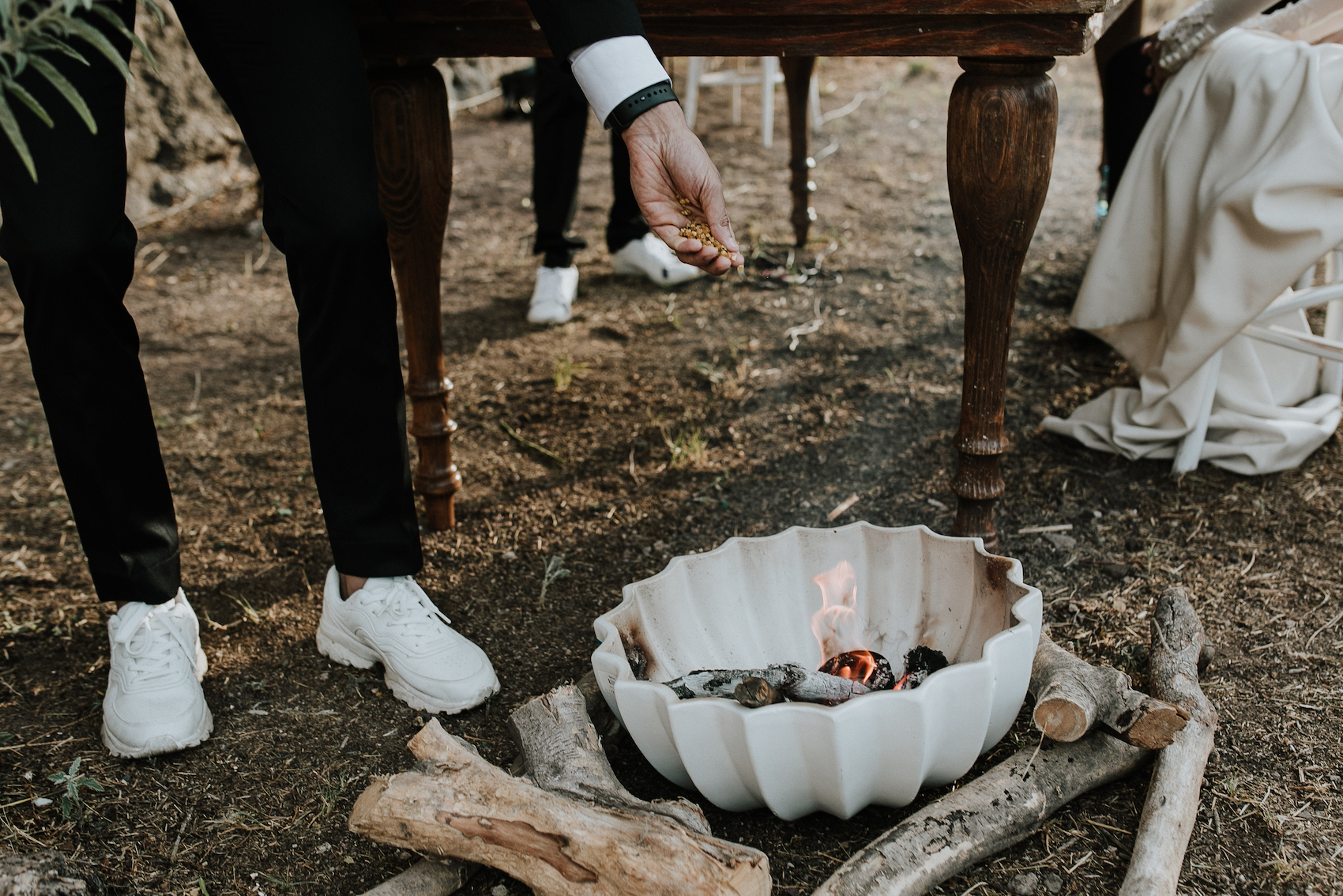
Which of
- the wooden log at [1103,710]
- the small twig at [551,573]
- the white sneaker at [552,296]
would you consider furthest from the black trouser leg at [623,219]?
the wooden log at [1103,710]

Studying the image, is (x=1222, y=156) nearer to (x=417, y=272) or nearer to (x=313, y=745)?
(x=417, y=272)

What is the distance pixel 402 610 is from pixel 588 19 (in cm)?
87

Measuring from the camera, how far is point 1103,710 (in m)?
1.20

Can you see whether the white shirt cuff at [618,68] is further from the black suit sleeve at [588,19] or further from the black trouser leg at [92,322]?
the black trouser leg at [92,322]

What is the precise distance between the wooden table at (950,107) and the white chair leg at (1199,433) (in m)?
0.58

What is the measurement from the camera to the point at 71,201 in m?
1.24

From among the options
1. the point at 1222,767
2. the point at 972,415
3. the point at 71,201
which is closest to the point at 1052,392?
the point at 972,415

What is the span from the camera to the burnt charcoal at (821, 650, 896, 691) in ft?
4.27

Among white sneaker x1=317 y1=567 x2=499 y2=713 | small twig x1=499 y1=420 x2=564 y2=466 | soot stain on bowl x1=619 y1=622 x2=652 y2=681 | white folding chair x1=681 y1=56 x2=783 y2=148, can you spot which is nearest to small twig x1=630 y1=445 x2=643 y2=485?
small twig x1=499 y1=420 x2=564 y2=466

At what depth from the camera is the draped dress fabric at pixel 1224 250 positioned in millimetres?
1688

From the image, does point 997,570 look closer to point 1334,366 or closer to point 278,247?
point 278,247

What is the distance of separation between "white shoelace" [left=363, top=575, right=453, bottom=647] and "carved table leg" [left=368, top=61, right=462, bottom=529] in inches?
15.5

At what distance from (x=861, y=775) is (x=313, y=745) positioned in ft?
2.63

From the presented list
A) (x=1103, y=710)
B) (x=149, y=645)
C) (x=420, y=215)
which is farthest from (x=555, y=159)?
(x=1103, y=710)
